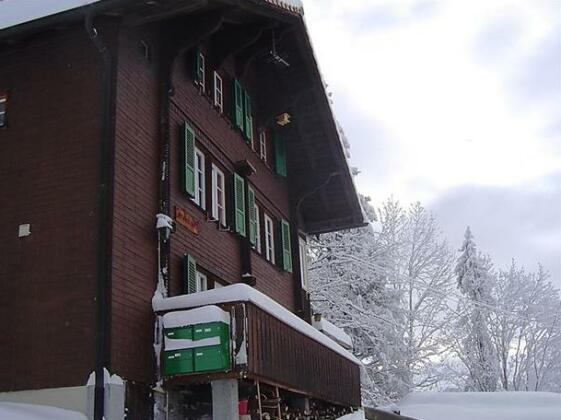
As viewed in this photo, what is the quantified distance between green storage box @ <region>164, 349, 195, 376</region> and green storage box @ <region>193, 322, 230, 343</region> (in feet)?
0.98

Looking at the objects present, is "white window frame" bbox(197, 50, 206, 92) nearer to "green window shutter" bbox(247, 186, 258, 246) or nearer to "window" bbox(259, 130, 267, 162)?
"green window shutter" bbox(247, 186, 258, 246)

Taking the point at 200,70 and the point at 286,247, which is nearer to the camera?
the point at 200,70

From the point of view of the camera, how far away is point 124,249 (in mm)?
10477

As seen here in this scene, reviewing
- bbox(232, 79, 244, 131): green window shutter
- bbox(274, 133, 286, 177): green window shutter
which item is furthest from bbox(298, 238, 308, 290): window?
bbox(232, 79, 244, 131): green window shutter

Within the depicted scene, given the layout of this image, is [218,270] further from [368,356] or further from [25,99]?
[368,356]

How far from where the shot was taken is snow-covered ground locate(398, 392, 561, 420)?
2061 centimetres

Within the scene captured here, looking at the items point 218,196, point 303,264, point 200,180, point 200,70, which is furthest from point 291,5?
point 303,264

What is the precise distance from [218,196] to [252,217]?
1.45m

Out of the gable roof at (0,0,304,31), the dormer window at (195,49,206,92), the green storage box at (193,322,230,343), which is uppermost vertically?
the dormer window at (195,49,206,92)

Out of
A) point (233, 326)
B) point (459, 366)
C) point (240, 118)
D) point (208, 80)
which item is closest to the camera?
point (233, 326)

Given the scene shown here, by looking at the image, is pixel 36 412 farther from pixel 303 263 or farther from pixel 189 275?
pixel 303 263

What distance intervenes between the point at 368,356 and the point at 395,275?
3343 mm

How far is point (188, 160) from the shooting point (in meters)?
12.5

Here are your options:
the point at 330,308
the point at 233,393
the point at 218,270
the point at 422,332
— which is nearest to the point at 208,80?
the point at 218,270
